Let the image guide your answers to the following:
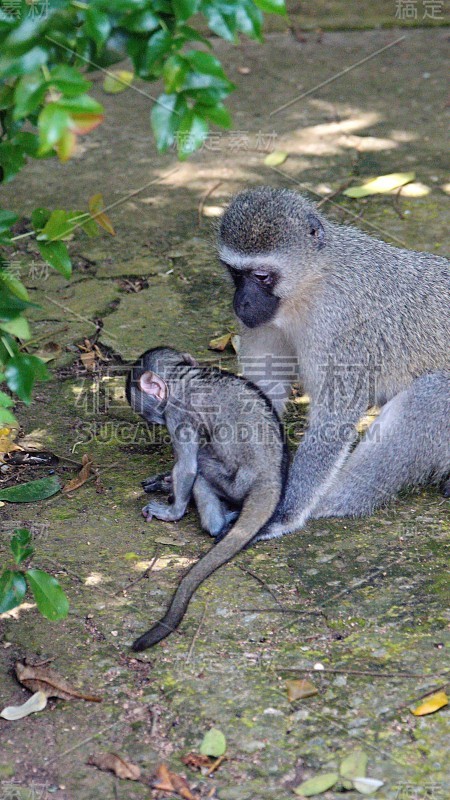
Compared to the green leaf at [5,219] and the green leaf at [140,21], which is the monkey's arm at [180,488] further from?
the green leaf at [140,21]

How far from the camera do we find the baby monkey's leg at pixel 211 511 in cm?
479

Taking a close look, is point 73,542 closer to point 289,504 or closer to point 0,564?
point 0,564

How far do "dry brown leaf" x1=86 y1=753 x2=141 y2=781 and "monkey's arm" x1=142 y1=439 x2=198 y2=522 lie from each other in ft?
5.17

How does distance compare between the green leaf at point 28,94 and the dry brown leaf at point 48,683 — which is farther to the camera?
the dry brown leaf at point 48,683

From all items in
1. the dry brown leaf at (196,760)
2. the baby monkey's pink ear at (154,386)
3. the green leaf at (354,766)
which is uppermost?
the baby monkey's pink ear at (154,386)

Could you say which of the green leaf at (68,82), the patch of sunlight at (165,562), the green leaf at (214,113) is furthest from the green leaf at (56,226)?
the patch of sunlight at (165,562)

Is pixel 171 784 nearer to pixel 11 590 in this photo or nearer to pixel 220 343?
pixel 11 590

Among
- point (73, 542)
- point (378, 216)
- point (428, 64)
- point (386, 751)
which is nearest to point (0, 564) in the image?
point (73, 542)

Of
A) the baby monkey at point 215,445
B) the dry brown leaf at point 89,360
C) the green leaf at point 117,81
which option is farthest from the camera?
the dry brown leaf at point 89,360

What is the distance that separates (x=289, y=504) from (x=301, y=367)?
72cm

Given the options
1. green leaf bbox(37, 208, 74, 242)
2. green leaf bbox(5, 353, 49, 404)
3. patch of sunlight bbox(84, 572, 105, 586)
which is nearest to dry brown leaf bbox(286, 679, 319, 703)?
patch of sunlight bbox(84, 572, 105, 586)

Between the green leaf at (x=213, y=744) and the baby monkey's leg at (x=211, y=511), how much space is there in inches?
51.2

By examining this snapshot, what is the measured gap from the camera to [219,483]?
497 cm

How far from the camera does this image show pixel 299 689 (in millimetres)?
3781
